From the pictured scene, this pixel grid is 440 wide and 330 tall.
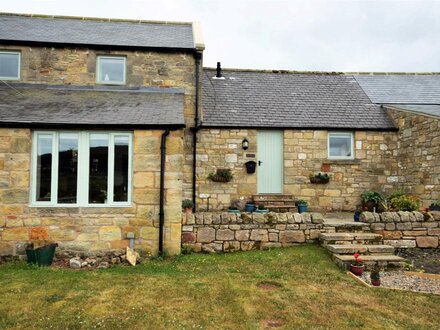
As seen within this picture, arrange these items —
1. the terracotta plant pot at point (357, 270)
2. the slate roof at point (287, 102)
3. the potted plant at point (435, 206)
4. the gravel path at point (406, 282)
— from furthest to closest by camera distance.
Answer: the slate roof at point (287, 102)
the potted plant at point (435, 206)
the terracotta plant pot at point (357, 270)
the gravel path at point (406, 282)

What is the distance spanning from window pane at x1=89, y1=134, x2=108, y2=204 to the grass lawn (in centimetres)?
173

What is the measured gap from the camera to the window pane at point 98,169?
7492 mm

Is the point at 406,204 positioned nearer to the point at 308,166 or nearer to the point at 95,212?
the point at 308,166

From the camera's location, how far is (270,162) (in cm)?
1155

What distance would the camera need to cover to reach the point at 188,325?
166 inches

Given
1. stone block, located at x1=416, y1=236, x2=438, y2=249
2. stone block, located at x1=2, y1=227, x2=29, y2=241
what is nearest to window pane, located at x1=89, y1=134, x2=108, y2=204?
stone block, located at x1=2, y1=227, x2=29, y2=241

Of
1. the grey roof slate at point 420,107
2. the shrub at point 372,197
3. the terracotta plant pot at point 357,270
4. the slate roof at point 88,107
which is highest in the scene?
the grey roof slate at point 420,107

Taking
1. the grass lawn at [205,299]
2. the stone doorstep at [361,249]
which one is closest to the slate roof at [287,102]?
the stone doorstep at [361,249]

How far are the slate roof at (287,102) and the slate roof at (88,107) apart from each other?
7.77 ft

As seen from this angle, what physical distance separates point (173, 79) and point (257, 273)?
22.4 ft

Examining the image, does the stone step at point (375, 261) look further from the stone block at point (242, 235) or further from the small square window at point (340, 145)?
the small square window at point (340, 145)

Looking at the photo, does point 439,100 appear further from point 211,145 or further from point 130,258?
point 130,258

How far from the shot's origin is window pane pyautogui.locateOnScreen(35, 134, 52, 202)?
7387 mm

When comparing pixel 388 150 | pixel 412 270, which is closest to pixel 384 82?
pixel 388 150
